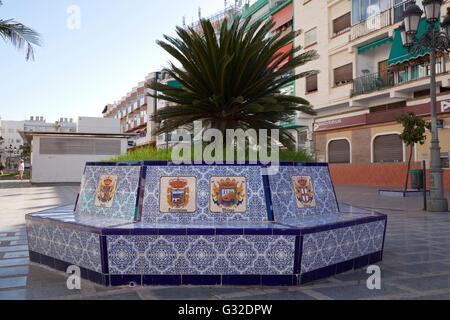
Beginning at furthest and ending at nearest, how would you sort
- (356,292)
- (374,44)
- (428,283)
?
(374,44)
(428,283)
(356,292)

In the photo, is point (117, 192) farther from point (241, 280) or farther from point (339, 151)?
point (339, 151)

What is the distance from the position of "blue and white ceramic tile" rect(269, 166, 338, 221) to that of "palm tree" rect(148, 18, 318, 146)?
60 centimetres

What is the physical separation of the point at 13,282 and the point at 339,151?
69.7 ft

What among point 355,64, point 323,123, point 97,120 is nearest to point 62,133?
point 97,120

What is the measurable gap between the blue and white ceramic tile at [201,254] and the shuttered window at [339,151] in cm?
2002

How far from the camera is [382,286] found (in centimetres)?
316

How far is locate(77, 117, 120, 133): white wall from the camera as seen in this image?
3744 centimetres

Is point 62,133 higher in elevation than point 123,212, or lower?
higher

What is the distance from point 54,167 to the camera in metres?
24.9

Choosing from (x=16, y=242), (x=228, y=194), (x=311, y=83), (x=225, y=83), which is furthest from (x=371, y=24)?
(x=16, y=242)

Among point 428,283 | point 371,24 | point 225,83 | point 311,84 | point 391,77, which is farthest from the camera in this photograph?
point 311,84

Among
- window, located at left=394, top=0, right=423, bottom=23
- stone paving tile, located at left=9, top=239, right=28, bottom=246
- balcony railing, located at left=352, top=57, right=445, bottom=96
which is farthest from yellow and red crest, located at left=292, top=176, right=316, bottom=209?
window, located at left=394, top=0, right=423, bottom=23

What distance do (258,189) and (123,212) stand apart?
4.35 ft
